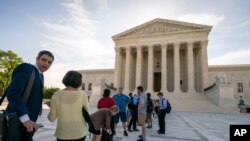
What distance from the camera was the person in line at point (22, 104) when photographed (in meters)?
1.84

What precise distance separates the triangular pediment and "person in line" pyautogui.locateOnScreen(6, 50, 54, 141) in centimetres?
3214

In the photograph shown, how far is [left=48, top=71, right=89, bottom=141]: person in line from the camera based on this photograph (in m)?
2.34

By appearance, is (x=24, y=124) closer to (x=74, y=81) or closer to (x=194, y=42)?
(x=74, y=81)

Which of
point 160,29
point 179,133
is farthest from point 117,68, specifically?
point 179,133

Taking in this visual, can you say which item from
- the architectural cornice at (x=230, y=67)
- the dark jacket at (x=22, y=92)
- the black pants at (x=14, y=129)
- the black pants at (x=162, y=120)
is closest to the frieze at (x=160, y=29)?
the architectural cornice at (x=230, y=67)

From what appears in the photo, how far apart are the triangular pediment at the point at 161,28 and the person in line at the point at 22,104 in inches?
1265

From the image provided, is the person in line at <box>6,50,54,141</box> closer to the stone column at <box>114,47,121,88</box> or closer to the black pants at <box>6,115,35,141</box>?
the black pants at <box>6,115,35,141</box>

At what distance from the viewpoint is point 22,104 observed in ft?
6.37

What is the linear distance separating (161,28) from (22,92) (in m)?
33.3

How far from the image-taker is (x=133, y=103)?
7371 millimetres

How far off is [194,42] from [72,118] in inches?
1272

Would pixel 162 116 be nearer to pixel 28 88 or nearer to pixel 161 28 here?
pixel 28 88

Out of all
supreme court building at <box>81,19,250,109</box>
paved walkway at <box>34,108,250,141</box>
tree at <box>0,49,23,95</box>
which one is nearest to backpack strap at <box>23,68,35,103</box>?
paved walkway at <box>34,108,250,141</box>

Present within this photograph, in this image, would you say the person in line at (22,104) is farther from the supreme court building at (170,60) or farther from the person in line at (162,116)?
the supreme court building at (170,60)
